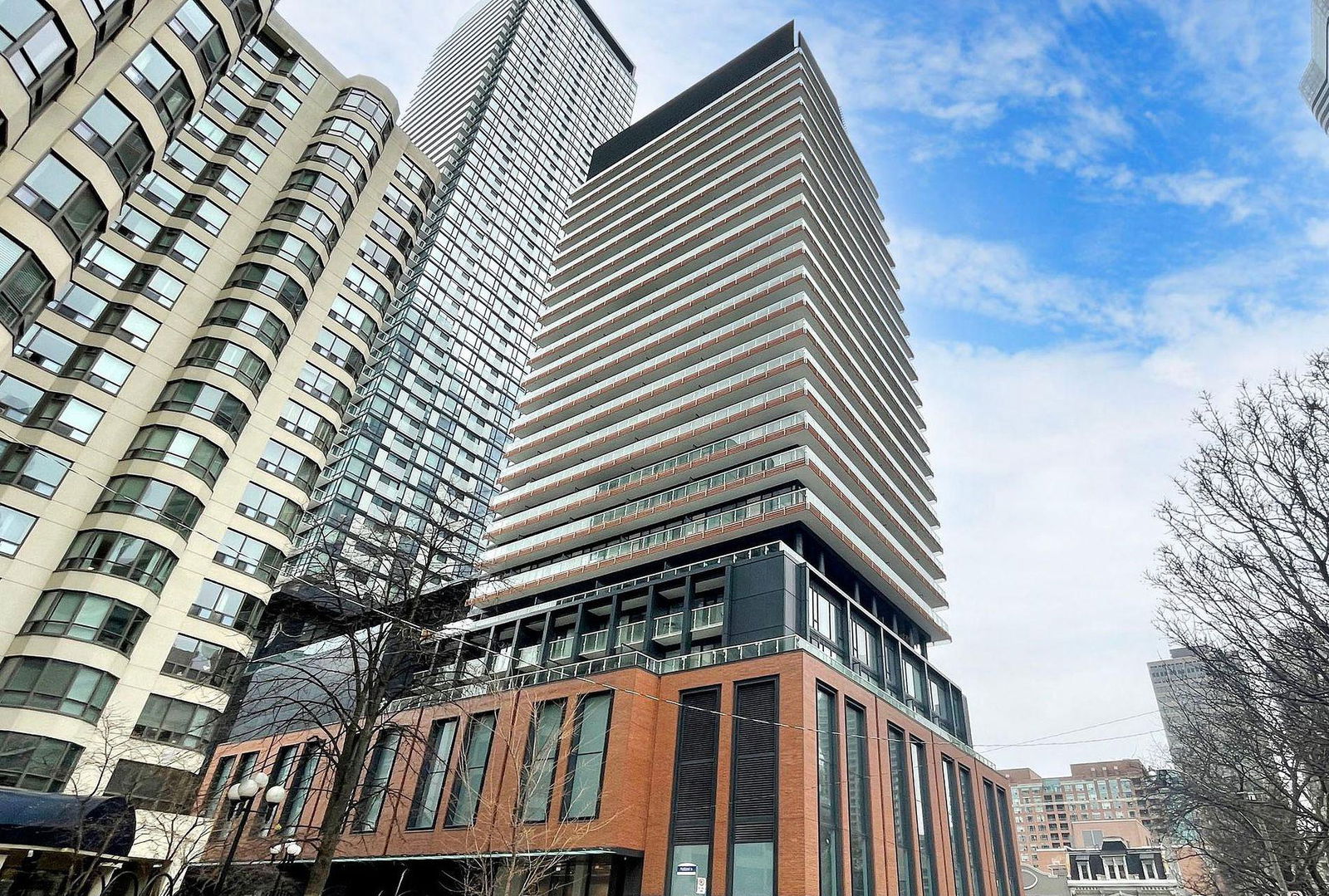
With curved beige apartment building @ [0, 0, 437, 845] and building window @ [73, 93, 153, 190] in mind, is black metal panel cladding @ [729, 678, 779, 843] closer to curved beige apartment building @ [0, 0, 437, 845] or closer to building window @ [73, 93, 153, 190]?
curved beige apartment building @ [0, 0, 437, 845]

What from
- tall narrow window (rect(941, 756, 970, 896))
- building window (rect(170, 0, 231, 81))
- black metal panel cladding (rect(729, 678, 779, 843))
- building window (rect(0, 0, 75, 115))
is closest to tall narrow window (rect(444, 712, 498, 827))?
black metal panel cladding (rect(729, 678, 779, 843))

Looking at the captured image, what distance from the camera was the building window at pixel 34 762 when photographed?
80.8 feet

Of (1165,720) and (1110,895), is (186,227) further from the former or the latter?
(1110,895)

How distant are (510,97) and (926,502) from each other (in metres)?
84.7

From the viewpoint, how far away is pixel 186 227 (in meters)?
35.5

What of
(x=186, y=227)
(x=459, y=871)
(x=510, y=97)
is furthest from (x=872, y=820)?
(x=510, y=97)

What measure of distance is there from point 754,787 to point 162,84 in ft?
105

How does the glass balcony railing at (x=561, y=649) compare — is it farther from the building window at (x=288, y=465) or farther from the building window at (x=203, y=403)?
the building window at (x=203, y=403)

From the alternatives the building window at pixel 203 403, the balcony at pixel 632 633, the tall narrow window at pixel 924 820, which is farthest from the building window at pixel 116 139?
the tall narrow window at pixel 924 820

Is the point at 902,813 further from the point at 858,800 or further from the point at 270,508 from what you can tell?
the point at 270,508

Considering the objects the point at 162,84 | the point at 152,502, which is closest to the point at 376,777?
the point at 152,502

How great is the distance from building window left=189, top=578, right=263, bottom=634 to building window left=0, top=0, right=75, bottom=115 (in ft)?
67.6

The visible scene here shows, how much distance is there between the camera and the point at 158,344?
32906 mm

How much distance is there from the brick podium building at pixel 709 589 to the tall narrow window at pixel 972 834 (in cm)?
25
